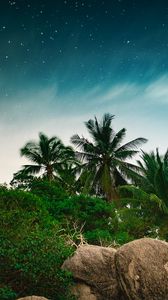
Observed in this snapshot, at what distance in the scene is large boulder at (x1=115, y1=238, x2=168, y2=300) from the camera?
41.0 ft

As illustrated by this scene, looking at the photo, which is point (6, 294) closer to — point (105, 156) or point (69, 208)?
point (69, 208)

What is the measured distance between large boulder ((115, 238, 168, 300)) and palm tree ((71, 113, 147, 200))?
17.7 meters

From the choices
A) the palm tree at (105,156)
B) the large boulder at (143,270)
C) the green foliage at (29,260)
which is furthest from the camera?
the palm tree at (105,156)

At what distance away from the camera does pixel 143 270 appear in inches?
500

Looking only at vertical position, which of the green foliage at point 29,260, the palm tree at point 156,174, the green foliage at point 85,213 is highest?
the palm tree at point 156,174

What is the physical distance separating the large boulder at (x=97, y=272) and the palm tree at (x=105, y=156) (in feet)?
55.1

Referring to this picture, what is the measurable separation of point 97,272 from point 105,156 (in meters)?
19.3

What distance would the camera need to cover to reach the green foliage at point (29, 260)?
12.1 meters

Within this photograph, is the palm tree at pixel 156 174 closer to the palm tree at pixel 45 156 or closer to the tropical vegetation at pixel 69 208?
the tropical vegetation at pixel 69 208

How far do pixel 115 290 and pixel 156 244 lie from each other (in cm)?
187

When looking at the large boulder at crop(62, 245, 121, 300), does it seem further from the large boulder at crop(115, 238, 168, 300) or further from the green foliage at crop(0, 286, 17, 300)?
the green foliage at crop(0, 286, 17, 300)

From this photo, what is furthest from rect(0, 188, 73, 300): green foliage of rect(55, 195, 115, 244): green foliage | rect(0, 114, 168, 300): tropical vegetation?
rect(55, 195, 115, 244): green foliage

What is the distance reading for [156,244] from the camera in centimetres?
1330

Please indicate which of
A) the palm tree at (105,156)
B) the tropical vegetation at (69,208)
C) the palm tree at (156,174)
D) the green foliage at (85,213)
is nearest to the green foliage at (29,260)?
the tropical vegetation at (69,208)
